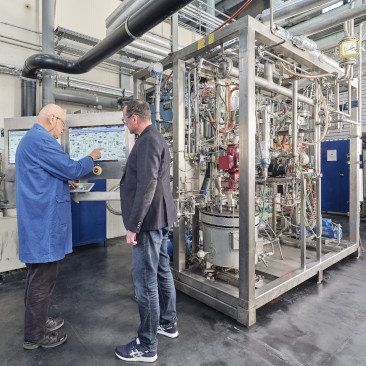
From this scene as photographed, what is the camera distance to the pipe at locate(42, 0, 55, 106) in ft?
11.4

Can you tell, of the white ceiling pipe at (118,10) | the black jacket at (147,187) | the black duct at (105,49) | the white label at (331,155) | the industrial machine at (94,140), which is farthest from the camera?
the white label at (331,155)

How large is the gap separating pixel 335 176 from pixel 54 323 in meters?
6.59

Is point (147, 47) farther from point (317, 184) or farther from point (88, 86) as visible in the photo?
point (317, 184)

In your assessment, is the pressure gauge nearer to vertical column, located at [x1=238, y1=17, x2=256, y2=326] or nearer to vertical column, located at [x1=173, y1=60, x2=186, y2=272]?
vertical column, located at [x1=238, y1=17, x2=256, y2=326]

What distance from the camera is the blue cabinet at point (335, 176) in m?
6.20

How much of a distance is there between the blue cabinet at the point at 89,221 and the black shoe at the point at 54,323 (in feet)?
5.85

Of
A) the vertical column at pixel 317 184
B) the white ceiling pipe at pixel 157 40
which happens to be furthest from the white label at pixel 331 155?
the white ceiling pipe at pixel 157 40

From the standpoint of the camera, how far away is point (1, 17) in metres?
3.52

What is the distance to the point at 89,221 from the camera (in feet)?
12.5

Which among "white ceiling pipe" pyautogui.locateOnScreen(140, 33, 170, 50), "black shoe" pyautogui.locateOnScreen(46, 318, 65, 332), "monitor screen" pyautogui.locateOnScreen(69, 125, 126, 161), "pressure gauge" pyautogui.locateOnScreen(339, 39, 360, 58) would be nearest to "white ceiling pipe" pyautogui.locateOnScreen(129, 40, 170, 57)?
"white ceiling pipe" pyautogui.locateOnScreen(140, 33, 170, 50)

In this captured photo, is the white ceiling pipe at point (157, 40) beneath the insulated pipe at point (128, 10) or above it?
above

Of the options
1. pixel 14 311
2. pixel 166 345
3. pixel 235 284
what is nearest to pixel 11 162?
pixel 14 311

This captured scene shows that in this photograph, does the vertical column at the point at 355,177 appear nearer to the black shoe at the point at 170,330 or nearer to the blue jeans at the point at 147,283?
the black shoe at the point at 170,330

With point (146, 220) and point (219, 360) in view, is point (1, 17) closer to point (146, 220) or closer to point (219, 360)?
point (146, 220)
